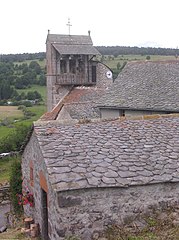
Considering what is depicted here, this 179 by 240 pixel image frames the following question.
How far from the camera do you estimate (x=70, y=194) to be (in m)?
7.65

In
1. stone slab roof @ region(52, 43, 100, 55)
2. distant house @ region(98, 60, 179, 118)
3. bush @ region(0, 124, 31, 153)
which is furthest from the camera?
bush @ region(0, 124, 31, 153)

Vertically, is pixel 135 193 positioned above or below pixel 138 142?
below

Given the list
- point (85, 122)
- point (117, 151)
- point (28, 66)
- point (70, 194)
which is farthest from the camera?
point (28, 66)

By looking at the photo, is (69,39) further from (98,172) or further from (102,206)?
(102,206)

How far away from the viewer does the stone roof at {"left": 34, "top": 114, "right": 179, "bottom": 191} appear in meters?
7.95

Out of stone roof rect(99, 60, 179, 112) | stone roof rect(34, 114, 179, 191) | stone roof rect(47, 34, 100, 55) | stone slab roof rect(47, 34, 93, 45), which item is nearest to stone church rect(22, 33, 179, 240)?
stone roof rect(34, 114, 179, 191)

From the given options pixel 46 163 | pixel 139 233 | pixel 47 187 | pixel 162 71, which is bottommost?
pixel 139 233

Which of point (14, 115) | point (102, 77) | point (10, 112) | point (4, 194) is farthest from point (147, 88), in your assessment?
point (10, 112)

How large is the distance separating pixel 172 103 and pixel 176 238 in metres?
9.67

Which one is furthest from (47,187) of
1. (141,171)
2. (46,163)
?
(141,171)

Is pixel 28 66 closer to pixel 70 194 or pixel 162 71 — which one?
pixel 162 71

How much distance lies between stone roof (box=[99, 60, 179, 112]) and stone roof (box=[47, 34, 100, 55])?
A: 15.0m

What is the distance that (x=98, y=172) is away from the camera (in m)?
8.07

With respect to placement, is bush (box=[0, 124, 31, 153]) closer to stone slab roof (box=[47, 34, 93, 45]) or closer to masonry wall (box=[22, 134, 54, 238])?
stone slab roof (box=[47, 34, 93, 45])
